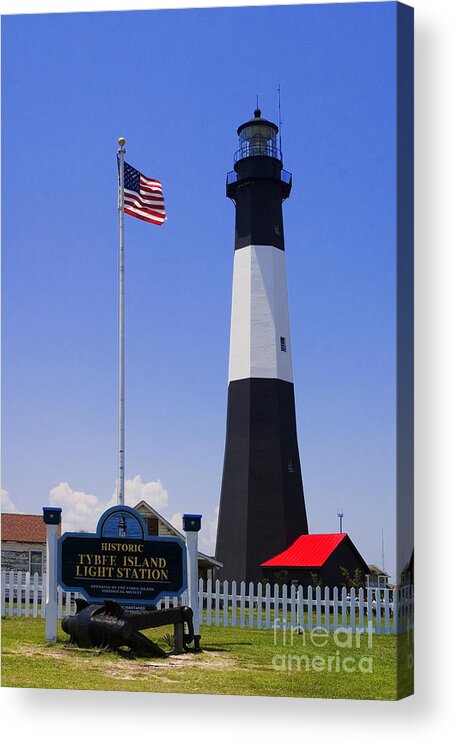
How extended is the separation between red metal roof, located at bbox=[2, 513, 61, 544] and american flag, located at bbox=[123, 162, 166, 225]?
151 inches

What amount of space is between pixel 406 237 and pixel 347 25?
2.44 metres

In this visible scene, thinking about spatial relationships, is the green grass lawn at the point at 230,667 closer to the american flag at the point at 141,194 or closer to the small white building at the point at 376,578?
the small white building at the point at 376,578

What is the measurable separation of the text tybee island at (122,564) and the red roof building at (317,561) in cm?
146

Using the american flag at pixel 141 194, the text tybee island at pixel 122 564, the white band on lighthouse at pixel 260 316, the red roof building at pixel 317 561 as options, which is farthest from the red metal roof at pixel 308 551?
the american flag at pixel 141 194

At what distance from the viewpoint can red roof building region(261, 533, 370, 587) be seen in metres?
14.5

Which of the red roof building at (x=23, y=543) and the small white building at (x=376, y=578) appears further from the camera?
the red roof building at (x=23, y=543)

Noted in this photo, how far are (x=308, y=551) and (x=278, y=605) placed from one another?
83 centimetres

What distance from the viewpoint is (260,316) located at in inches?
647

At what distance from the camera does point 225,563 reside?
1588cm

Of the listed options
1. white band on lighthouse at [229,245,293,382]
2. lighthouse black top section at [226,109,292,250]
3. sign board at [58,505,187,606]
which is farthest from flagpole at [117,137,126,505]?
white band on lighthouse at [229,245,293,382]

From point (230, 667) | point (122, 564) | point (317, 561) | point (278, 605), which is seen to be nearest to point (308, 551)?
point (317, 561)

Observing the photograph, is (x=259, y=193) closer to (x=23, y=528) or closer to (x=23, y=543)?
(x=23, y=528)

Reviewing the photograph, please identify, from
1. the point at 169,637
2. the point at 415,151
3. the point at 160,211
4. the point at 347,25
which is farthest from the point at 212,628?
the point at 347,25

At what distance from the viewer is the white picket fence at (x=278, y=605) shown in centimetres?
1378
